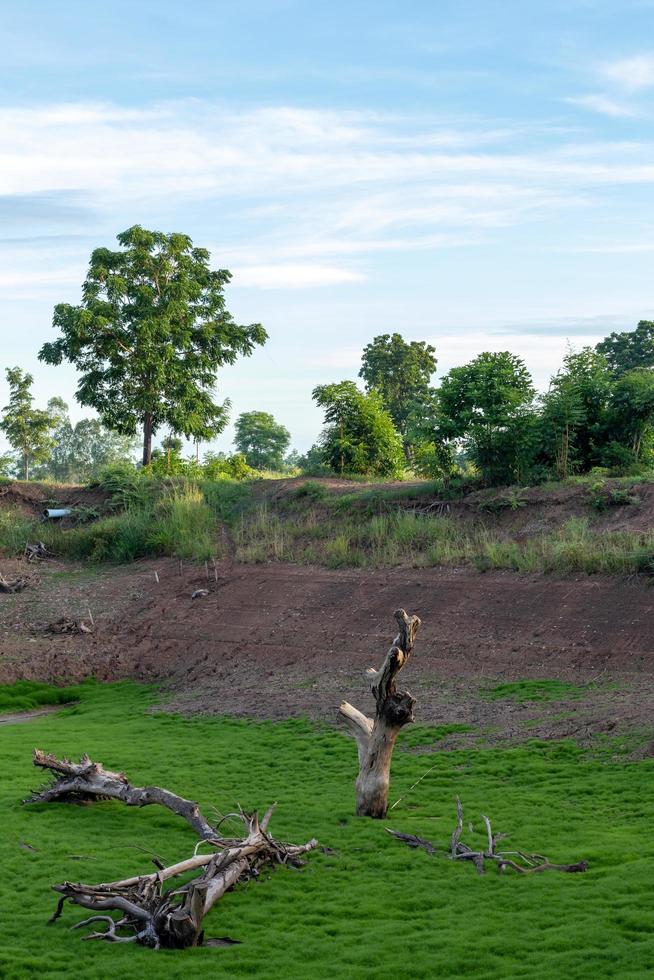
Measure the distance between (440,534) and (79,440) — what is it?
1979 inches

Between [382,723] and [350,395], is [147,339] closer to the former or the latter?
[350,395]

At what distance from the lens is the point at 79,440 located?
2736 inches

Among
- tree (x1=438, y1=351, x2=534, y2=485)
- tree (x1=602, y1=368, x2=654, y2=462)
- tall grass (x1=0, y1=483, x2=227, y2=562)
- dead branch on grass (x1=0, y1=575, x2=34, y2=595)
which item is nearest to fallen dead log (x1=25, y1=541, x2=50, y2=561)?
tall grass (x1=0, y1=483, x2=227, y2=562)

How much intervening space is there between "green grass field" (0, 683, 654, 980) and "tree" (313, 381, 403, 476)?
48.9ft

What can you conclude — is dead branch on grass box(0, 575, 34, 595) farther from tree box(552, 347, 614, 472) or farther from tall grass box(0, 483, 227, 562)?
tree box(552, 347, 614, 472)

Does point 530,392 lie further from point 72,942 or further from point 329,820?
point 72,942

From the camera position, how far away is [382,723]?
11.0 metres

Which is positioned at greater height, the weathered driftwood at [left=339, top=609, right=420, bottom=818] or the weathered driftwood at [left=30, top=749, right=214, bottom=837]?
the weathered driftwood at [left=339, top=609, right=420, bottom=818]

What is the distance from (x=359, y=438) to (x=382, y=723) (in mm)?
19518

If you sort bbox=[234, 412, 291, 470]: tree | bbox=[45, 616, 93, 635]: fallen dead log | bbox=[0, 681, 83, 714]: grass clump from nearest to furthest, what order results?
bbox=[0, 681, 83, 714]: grass clump < bbox=[45, 616, 93, 635]: fallen dead log < bbox=[234, 412, 291, 470]: tree

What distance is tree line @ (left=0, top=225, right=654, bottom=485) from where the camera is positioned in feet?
79.6

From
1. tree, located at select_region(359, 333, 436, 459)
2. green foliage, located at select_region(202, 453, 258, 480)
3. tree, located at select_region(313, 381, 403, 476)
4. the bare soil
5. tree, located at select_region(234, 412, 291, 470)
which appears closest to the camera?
the bare soil

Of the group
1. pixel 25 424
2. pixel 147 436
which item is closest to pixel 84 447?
pixel 25 424

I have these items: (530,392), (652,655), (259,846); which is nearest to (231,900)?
(259,846)
